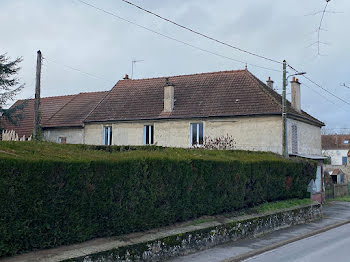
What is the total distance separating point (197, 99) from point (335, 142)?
174ft

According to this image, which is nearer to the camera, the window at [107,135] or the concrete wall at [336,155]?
the window at [107,135]

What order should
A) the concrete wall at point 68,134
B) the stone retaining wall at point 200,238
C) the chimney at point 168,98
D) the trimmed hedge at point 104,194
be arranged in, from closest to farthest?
the trimmed hedge at point 104,194, the stone retaining wall at point 200,238, the chimney at point 168,98, the concrete wall at point 68,134

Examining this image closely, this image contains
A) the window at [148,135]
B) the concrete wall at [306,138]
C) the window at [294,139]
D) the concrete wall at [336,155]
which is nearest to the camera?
the concrete wall at [306,138]

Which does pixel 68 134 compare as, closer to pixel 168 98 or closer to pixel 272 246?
pixel 168 98

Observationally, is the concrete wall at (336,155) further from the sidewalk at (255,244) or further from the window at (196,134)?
the sidewalk at (255,244)

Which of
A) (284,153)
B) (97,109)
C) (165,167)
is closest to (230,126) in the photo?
(284,153)

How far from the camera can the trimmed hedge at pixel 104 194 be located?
697 cm

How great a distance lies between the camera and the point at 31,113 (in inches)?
1313

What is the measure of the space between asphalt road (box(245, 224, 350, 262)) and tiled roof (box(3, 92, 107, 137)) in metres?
19.9

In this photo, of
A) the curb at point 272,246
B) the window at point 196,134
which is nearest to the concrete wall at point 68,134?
the window at point 196,134

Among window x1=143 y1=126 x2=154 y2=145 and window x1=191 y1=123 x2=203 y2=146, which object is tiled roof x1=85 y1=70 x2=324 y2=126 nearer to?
window x1=191 y1=123 x2=203 y2=146

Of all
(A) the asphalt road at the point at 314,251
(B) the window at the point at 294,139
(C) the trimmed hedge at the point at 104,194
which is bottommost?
(A) the asphalt road at the point at 314,251

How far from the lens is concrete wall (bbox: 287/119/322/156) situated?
80.9 feet

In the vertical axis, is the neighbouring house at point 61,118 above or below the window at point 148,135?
above
